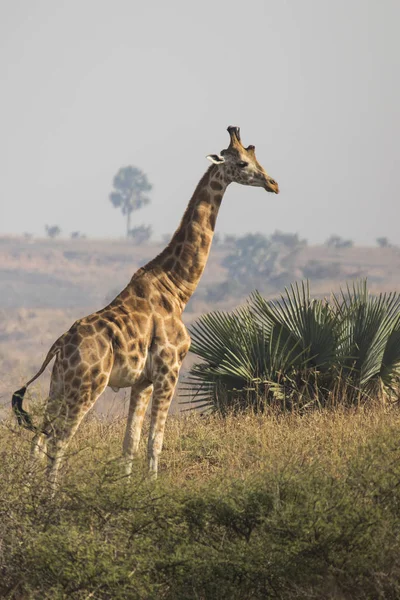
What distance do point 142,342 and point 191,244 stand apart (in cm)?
137

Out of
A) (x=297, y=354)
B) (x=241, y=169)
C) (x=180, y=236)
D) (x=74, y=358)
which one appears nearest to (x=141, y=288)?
(x=180, y=236)

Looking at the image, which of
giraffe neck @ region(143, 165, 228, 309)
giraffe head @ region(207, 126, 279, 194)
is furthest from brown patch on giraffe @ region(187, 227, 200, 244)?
giraffe head @ region(207, 126, 279, 194)

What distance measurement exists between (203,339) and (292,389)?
1.25 meters

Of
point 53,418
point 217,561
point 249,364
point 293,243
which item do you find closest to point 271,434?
point 249,364

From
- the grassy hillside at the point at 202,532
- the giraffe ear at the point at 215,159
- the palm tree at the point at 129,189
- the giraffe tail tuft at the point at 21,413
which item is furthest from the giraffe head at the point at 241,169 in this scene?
the palm tree at the point at 129,189

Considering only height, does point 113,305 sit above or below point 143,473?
above

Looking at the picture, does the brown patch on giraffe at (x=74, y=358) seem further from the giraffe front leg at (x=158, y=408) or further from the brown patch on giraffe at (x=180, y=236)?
the brown patch on giraffe at (x=180, y=236)

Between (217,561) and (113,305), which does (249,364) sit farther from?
(217,561)

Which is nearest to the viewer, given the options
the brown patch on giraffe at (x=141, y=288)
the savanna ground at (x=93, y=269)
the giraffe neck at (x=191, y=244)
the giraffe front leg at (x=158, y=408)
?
the giraffe front leg at (x=158, y=408)

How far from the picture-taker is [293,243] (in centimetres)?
17275

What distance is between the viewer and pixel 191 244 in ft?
35.3

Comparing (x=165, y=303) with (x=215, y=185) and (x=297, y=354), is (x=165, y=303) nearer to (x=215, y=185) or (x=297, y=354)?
(x=215, y=185)

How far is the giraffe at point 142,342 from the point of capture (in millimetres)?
9266

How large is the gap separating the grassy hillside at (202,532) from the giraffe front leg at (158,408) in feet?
2.60
